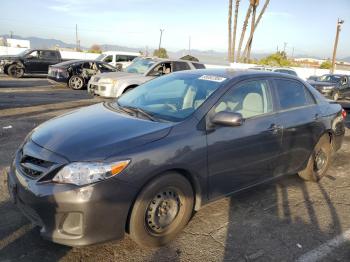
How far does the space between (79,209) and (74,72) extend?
1463cm

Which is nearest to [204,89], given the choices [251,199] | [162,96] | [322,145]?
[162,96]

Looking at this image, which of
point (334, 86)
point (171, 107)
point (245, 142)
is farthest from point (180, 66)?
point (334, 86)

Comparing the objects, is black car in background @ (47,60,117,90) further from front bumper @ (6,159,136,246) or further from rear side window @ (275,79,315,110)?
front bumper @ (6,159,136,246)

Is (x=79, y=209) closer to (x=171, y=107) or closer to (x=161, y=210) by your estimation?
(x=161, y=210)

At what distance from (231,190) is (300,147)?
132cm

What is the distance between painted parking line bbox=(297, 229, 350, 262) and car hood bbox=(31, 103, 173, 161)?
5.58ft

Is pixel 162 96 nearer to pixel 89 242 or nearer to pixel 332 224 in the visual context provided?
pixel 89 242

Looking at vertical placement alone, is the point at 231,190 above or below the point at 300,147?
below

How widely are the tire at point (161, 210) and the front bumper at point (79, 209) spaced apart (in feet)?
0.45

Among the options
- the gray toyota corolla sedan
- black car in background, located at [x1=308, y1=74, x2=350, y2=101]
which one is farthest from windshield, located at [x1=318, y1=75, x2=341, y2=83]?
the gray toyota corolla sedan

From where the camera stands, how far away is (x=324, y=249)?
351 cm

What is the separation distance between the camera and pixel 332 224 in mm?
4062

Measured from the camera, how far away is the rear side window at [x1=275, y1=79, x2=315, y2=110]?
180 inches

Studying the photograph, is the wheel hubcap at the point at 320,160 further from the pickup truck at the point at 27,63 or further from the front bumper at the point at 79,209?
the pickup truck at the point at 27,63
